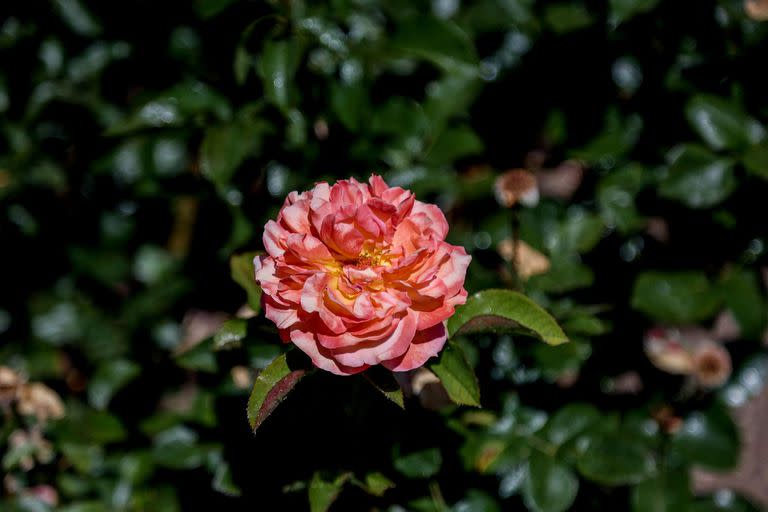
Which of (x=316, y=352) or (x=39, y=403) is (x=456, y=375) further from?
(x=39, y=403)

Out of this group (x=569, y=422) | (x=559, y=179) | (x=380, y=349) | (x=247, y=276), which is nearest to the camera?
(x=380, y=349)

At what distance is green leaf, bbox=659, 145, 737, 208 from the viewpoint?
1308 millimetres

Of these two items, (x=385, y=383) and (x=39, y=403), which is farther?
(x=39, y=403)

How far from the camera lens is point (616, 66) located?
159 cm

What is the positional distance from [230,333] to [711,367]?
1.17 m

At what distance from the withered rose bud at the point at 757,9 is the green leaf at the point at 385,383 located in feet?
3.72

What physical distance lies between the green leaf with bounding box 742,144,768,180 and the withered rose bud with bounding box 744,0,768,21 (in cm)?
33

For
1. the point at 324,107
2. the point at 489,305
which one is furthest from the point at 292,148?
the point at 489,305

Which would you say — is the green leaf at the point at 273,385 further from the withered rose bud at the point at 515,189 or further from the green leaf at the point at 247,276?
the withered rose bud at the point at 515,189

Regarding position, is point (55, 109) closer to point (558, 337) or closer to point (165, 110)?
point (165, 110)

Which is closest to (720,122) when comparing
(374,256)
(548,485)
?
(548,485)

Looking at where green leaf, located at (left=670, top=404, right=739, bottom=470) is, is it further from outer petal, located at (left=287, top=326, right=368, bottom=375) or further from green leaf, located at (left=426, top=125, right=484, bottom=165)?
outer petal, located at (left=287, top=326, right=368, bottom=375)

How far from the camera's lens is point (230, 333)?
941mm

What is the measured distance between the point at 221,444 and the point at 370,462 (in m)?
0.35
